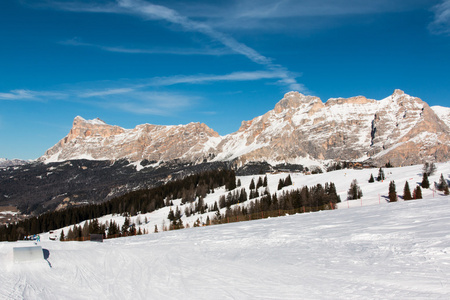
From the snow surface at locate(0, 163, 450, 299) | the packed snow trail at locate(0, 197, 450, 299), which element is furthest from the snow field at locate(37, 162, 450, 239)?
the packed snow trail at locate(0, 197, 450, 299)

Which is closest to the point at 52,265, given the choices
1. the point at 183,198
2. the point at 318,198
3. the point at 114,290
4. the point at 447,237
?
the point at 114,290

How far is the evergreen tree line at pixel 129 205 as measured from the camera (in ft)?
472

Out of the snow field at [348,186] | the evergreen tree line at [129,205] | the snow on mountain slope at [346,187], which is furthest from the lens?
the evergreen tree line at [129,205]

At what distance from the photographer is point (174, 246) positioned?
26.0 metres

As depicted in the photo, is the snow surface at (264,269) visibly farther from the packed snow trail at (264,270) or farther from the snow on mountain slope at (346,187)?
the snow on mountain slope at (346,187)

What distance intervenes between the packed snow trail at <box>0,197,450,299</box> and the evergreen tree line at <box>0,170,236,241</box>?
131193 millimetres

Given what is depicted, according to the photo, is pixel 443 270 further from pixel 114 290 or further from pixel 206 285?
pixel 114 290

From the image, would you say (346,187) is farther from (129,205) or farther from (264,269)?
(264,269)

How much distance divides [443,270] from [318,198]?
81.4 m

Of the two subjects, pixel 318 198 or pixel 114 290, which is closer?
pixel 114 290

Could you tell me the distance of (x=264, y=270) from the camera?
1647 centimetres

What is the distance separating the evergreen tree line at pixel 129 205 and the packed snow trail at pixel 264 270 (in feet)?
430

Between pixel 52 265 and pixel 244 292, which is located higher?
pixel 52 265

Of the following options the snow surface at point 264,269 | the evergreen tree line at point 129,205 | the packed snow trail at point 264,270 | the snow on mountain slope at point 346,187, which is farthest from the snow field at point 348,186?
the packed snow trail at point 264,270
